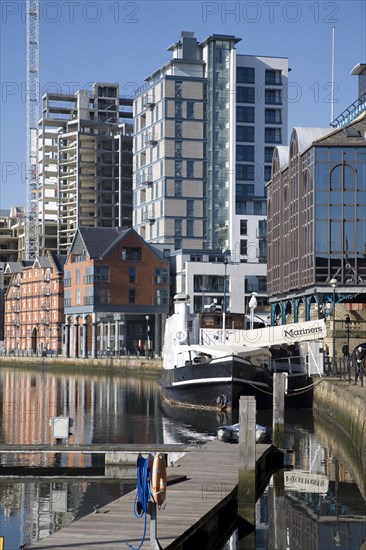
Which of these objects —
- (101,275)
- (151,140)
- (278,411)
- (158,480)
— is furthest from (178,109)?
(158,480)

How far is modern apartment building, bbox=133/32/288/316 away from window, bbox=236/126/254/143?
0.15 meters

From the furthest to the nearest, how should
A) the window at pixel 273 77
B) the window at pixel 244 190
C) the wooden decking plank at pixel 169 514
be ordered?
A: the window at pixel 273 77 → the window at pixel 244 190 → the wooden decking plank at pixel 169 514

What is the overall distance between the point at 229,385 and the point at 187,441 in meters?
12.6

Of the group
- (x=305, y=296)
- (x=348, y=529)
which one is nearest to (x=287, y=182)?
(x=305, y=296)

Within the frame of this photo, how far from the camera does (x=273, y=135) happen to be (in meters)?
161

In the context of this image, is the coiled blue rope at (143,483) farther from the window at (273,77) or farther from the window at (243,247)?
the window at (273,77)

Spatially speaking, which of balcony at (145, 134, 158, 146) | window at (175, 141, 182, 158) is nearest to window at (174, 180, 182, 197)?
window at (175, 141, 182, 158)

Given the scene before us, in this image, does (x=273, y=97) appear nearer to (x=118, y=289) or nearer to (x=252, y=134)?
(x=252, y=134)

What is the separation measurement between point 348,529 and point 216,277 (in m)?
117

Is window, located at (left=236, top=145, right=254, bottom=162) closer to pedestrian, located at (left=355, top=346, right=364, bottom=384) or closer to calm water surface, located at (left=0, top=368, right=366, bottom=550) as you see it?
calm water surface, located at (left=0, top=368, right=366, bottom=550)

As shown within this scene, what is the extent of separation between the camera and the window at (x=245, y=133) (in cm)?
15938

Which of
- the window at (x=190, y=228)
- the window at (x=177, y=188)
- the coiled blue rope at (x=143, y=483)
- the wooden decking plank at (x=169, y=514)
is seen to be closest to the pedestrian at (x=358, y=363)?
the wooden decking plank at (x=169, y=514)

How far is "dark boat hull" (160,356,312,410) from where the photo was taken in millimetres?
56531

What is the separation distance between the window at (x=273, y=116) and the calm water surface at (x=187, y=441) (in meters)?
100
